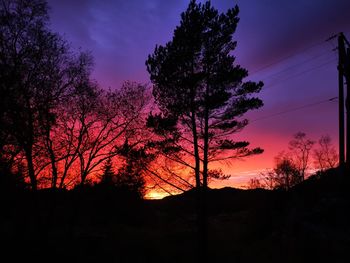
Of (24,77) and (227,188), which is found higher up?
(24,77)

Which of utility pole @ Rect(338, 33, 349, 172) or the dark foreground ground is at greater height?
utility pole @ Rect(338, 33, 349, 172)

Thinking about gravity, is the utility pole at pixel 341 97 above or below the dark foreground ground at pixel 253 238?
above

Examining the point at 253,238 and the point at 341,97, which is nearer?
the point at 341,97

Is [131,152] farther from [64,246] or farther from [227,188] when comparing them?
[227,188]

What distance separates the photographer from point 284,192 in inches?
933

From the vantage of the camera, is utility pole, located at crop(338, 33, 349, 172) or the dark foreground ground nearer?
the dark foreground ground

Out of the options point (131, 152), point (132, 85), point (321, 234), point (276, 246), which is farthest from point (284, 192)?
point (132, 85)

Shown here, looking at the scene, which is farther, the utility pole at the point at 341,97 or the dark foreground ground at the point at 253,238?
the utility pole at the point at 341,97

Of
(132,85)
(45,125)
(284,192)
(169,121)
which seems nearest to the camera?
(45,125)

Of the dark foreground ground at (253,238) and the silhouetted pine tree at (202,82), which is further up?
the silhouetted pine tree at (202,82)

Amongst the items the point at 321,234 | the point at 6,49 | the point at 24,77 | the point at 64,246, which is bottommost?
the point at 64,246

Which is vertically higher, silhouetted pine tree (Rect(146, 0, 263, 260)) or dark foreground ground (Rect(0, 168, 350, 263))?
silhouetted pine tree (Rect(146, 0, 263, 260))

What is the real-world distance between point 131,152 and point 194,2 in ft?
34.3

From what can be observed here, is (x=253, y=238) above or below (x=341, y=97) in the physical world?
below
